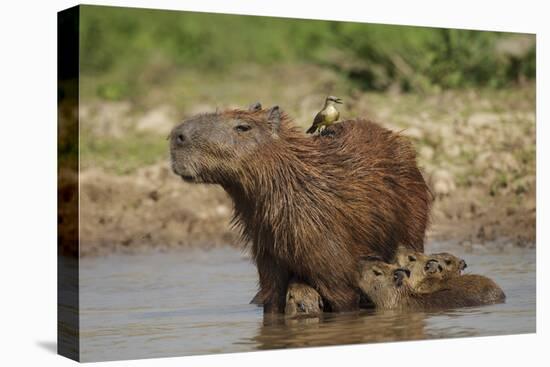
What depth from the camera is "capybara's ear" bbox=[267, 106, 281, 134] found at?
10.7 meters

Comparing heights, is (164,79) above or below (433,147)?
above

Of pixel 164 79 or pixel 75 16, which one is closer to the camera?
pixel 75 16

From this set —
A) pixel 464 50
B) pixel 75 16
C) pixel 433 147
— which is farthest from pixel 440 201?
pixel 75 16

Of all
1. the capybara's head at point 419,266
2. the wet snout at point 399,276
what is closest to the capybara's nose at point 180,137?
the wet snout at point 399,276

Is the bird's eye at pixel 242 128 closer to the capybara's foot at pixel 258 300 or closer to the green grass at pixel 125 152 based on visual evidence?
the capybara's foot at pixel 258 300

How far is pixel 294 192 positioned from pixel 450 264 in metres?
1.81

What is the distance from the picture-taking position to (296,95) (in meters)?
16.0

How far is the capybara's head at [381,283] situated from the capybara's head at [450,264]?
57 cm

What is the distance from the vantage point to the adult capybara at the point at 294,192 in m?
10.4

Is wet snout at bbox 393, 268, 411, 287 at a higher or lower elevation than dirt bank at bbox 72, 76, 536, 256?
lower

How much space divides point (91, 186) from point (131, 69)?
2125 mm

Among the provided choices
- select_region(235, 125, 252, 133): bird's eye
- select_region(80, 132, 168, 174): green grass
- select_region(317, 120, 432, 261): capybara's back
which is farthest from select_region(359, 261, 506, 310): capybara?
select_region(80, 132, 168, 174): green grass

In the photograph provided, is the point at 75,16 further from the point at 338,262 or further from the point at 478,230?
the point at 478,230

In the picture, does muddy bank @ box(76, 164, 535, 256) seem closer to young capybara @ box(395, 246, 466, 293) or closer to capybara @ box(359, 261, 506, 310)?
young capybara @ box(395, 246, 466, 293)
